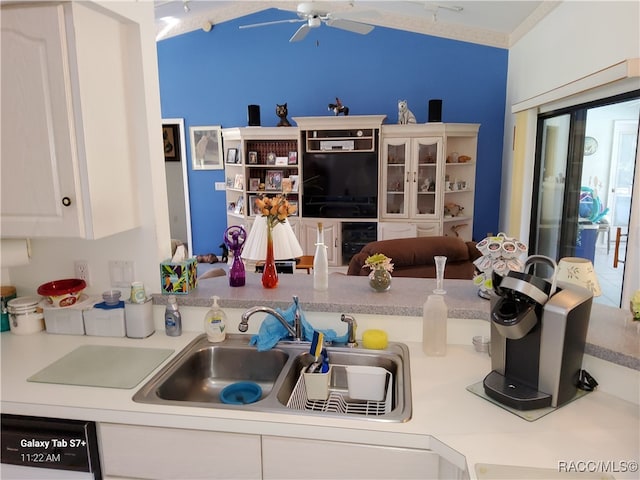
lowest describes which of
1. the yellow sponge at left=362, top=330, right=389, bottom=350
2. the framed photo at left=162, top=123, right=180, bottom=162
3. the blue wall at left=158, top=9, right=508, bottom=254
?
the yellow sponge at left=362, top=330, right=389, bottom=350

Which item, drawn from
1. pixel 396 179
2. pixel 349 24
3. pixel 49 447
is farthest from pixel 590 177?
pixel 49 447

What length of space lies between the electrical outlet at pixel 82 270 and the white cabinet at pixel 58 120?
0.37m

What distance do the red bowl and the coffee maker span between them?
1.56 meters

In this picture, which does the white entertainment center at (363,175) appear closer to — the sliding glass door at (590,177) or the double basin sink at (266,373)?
the sliding glass door at (590,177)

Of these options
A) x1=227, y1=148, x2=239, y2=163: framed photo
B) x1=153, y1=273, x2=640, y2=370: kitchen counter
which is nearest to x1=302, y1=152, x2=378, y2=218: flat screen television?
x1=227, y1=148, x2=239, y2=163: framed photo

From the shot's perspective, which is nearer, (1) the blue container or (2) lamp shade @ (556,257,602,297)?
(2) lamp shade @ (556,257,602,297)

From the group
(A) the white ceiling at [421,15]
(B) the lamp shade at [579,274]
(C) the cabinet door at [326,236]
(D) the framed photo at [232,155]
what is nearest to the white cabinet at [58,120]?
(B) the lamp shade at [579,274]

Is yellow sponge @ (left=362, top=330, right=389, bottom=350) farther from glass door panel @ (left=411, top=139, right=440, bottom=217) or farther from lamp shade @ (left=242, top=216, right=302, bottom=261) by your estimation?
glass door panel @ (left=411, top=139, right=440, bottom=217)

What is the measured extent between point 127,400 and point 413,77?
4947 mm

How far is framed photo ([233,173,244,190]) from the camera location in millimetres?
5414

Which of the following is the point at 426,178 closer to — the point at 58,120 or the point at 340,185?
the point at 340,185

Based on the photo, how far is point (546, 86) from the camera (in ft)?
12.3

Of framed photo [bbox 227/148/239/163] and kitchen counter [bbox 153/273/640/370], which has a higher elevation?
framed photo [bbox 227/148/239/163]

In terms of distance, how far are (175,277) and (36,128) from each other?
71 cm
